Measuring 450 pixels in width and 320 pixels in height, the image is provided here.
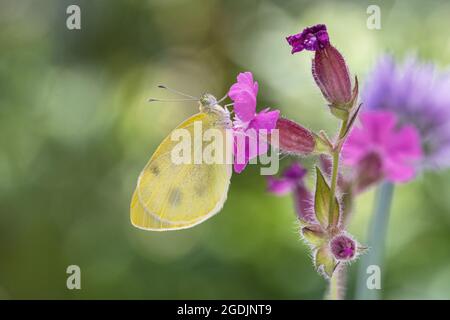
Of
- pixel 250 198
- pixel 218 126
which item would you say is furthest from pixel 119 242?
pixel 218 126

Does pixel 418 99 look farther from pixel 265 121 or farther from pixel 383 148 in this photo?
pixel 265 121

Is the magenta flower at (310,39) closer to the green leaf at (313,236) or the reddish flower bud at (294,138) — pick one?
the reddish flower bud at (294,138)

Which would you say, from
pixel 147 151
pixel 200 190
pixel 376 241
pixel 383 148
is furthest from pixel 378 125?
pixel 147 151

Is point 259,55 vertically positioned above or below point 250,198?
above

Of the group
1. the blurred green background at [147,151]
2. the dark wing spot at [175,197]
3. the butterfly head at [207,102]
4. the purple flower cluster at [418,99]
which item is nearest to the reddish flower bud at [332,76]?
the butterfly head at [207,102]
